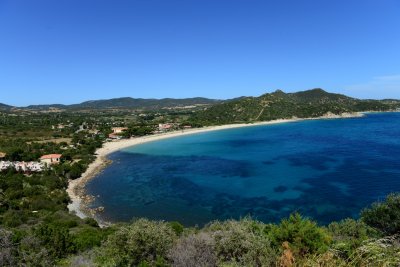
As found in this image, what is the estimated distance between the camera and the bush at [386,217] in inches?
822

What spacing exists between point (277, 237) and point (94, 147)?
78.1m

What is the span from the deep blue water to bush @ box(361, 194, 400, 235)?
10.7 m

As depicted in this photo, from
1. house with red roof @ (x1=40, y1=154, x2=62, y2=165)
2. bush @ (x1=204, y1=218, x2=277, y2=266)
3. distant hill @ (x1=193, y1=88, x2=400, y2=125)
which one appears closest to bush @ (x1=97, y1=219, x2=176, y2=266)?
bush @ (x1=204, y1=218, x2=277, y2=266)

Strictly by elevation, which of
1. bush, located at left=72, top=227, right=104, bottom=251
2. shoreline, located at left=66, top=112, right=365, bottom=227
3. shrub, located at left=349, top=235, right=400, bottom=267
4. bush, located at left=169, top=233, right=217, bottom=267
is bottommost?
shoreline, located at left=66, top=112, right=365, bottom=227

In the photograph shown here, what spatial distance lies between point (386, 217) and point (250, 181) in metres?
31.7

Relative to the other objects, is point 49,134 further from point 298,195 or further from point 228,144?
point 298,195

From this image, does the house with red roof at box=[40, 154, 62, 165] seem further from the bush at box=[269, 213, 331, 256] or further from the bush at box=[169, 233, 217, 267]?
the bush at box=[269, 213, 331, 256]

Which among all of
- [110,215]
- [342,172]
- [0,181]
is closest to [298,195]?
[342,172]

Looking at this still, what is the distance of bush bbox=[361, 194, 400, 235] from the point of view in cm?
2087

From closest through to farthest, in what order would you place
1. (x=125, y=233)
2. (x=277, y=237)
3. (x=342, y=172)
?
(x=277, y=237), (x=125, y=233), (x=342, y=172)

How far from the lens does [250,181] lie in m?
53.1

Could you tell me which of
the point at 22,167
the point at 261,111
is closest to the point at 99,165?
the point at 22,167

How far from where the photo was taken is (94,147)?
8644 centimetres

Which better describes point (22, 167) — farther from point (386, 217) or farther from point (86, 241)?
point (386, 217)
